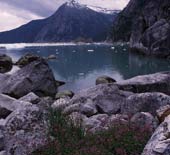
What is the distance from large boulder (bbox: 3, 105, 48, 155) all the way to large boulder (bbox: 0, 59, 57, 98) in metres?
15.2

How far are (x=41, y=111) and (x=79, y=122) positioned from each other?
1046 millimetres

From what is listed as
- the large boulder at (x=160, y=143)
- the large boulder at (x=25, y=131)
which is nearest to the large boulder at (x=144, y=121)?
the large boulder at (x=160, y=143)

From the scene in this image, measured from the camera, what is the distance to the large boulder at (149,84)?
19.3 m

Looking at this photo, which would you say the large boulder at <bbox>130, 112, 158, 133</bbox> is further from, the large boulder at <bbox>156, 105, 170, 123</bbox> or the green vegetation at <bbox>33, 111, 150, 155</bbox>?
the green vegetation at <bbox>33, 111, 150, 155</bbox>

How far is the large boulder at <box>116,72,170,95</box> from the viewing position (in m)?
19.3

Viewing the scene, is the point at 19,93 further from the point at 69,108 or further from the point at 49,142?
the point at 49,142

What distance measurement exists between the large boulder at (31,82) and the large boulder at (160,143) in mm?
17930

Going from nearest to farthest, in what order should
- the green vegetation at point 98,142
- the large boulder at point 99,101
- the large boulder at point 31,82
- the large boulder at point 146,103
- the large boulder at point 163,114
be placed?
the green vegetation at point 98,142 < the large boulder at point 163,114 < the large boulder at point 146,103 < the large boulder at point 99,101 < the large boulder at point 31,82

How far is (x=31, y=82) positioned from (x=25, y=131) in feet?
56.4

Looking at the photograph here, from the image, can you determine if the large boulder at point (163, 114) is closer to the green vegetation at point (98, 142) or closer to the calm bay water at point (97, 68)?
the green vegetation at point (98, 142)

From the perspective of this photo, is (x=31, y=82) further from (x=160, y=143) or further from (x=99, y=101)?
(x=160, y=143)

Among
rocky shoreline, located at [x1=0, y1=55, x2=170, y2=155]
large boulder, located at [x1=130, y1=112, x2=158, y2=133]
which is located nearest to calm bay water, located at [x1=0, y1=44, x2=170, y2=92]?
rocky shoreline, located at [x1=0, y1=55, x2=170, y2=155]

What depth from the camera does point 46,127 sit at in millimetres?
10078

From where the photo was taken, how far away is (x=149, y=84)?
63.4 feet
